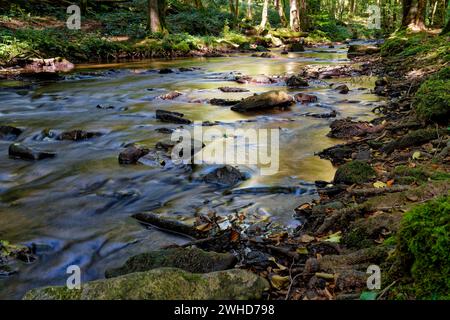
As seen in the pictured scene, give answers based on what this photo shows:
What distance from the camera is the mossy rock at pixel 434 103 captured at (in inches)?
239

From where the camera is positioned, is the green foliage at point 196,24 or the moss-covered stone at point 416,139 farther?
the green foliage at point 196,24

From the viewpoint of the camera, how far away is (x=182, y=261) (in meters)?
3.51

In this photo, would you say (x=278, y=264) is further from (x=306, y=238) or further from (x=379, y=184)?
(x=379, y=184)

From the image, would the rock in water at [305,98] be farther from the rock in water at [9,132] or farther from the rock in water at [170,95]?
the rock in water at [9,132]

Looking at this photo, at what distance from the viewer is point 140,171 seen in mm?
6586

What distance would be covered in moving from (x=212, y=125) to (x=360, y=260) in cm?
662

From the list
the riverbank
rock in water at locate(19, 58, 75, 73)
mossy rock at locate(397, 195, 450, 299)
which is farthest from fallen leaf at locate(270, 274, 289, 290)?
rock in water at locate(19, 58, 75, 73)

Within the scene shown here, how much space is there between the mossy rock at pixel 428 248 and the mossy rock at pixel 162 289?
1.00 meters

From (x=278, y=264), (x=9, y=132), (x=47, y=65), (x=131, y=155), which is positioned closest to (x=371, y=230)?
(x=278, y=264)

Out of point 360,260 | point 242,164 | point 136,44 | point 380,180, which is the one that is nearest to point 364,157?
point 380,180

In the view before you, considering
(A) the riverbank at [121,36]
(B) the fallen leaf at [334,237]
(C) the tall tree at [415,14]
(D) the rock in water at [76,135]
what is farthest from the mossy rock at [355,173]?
(C) the tall tree at [415,14]

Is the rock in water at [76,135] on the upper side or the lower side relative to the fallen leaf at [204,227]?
upper

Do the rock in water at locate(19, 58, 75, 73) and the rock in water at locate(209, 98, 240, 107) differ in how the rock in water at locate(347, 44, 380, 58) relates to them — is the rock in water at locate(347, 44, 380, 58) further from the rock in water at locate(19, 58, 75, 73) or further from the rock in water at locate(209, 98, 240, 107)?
the rock in water at locate(19, 58, 75, 73)

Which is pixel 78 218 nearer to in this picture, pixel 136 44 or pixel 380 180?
pixel 380 180
